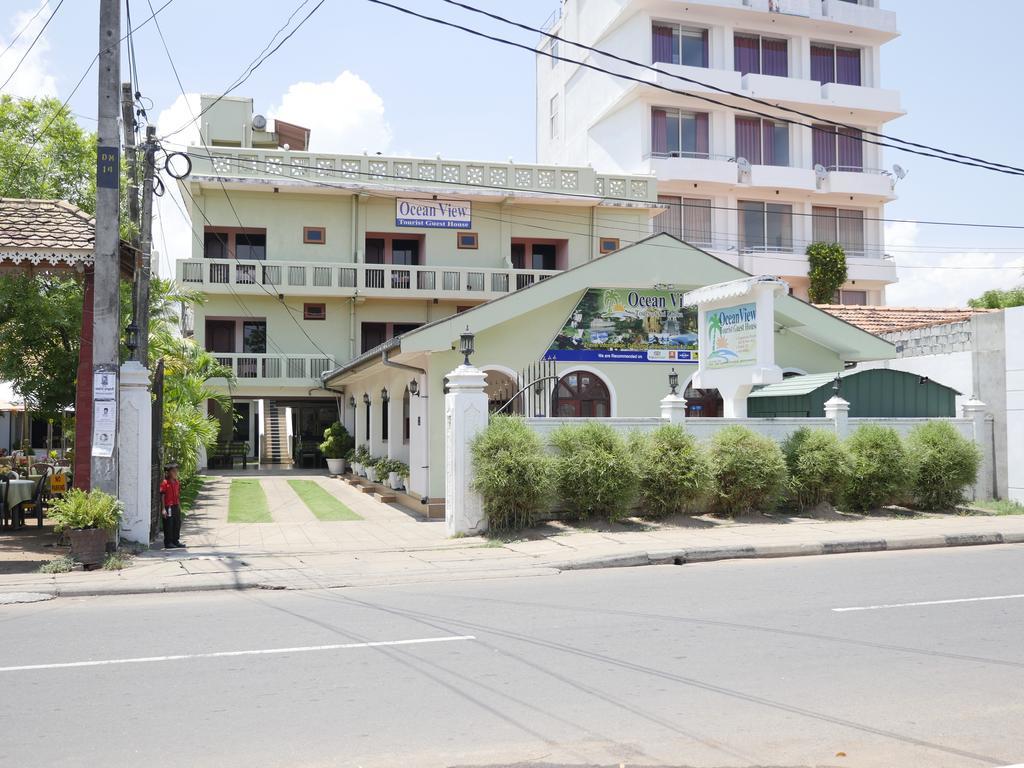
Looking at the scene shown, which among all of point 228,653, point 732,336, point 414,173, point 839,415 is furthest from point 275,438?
point 228,653

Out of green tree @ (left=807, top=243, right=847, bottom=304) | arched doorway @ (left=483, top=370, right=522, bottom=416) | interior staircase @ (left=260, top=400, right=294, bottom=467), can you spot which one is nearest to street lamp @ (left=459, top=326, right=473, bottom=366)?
arched doorway @ (left=483, top=370, right=522, bottom=416)

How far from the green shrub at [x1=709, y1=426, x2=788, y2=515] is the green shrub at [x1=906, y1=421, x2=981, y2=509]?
9.55 ft

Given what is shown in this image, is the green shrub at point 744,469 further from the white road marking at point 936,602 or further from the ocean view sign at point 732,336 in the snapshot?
the white road marking at point 936,602

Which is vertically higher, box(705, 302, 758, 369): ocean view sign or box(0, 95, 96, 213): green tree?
box(0, 95, 96, 213): green tree

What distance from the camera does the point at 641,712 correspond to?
5.75 metres

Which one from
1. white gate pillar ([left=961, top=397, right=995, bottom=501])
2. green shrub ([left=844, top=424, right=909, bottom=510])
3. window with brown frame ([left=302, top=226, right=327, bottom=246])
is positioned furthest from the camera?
window with brown frame ([left=302, top=226, right=327, bottom=246])

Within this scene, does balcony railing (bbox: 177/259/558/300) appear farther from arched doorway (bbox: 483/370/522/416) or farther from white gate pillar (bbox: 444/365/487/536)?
white gate pillar (bbox: 444/365/487/536)

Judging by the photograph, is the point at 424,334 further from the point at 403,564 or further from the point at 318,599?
Result: the point at 318,599

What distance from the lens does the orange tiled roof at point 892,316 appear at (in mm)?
24516

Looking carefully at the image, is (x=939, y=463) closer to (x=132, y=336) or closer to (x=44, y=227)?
(x=132, y=336)

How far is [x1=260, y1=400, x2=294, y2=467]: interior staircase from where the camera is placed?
130ft

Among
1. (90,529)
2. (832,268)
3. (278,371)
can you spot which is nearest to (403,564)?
(90,529)

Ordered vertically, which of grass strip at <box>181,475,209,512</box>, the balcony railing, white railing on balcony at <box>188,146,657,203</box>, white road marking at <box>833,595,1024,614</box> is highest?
white railing on balcony at <box>188,146,657,203</box>

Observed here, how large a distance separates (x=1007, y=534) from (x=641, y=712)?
38.7 feet
